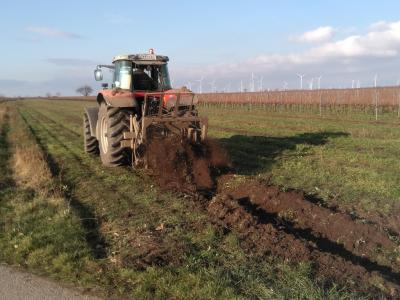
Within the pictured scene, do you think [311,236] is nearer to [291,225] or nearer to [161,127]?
[291,225]

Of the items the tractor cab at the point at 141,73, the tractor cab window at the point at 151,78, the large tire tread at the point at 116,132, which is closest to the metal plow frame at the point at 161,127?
the large tire tread at the point at 116,132

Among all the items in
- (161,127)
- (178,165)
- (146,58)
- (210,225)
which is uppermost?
(146,58)

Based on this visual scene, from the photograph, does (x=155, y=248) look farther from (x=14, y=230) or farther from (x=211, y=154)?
(x=211, y=154)

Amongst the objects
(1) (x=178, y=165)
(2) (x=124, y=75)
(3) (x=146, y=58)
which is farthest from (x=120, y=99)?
(1) (x=178, y=165)

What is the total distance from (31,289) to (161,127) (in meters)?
5.30

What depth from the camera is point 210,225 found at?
6008 mm

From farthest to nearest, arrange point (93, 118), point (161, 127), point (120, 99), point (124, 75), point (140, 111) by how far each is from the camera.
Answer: point (93, 118) → point (124, 75) → point (140, 111) → point (120, 99) → point (161, 127)

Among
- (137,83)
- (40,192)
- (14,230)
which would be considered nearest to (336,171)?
(137,83)

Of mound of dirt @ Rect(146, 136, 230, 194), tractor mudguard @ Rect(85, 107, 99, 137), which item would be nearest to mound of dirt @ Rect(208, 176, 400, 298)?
mound of dirt @ Rect(146, 136, 230, 194)

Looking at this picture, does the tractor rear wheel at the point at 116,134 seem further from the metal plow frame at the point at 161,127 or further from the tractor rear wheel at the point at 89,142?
the tractor rear wheel at the point at 89,142

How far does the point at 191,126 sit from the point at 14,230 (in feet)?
14.3

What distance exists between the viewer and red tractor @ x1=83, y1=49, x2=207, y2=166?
9.55 m

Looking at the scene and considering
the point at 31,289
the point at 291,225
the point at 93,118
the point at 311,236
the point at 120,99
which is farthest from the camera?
the point at 93,118

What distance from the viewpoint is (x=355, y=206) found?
7242 millimetres
